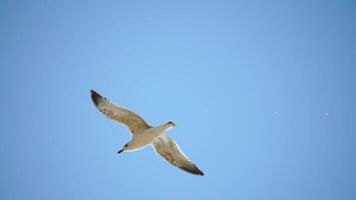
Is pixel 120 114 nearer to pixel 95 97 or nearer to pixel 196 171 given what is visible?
pixel 95 97

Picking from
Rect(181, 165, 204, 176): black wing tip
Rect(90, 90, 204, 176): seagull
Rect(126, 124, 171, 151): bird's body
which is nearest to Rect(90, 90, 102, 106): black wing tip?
Rect(90, 90, 204, 176): seagull

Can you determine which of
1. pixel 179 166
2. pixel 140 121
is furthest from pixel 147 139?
pixel 179 166

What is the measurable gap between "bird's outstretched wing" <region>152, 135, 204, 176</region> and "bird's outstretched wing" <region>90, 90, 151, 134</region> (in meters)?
0.73

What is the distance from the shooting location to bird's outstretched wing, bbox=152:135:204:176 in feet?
38.3

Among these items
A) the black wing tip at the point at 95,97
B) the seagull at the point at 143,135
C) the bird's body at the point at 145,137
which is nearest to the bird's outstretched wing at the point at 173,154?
the seagull at the point at 143,135

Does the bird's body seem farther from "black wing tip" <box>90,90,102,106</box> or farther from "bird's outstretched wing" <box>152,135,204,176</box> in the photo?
"black wing tip" <box>90,90,102,106</box>

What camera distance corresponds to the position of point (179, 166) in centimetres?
1190

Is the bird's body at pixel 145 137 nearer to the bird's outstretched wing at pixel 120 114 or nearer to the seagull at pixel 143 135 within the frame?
the seagull at pixel 143 135

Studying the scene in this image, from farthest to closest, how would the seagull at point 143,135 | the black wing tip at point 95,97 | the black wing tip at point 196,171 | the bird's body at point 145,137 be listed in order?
the black wing tip at point 196,171, the black wing tip at point 95,97, the seagull at point 143,135, the bird's body at point 145,137

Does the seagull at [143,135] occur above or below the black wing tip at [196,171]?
above

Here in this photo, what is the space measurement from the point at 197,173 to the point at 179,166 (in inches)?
20.4

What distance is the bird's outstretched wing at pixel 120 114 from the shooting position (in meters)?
11.0

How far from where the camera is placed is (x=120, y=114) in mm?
11289

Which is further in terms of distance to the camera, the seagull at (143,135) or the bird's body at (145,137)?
the seagull at (143,135)
